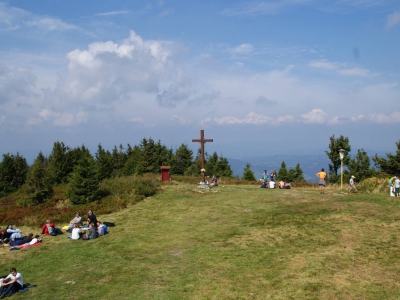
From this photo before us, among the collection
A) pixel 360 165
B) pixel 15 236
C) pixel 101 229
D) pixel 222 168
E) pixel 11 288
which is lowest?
pixel 11 288

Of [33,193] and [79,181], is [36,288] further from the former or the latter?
[33,193]

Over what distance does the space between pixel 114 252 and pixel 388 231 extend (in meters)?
11.7

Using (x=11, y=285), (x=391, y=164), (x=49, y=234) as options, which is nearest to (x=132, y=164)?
(x=391, y=164)

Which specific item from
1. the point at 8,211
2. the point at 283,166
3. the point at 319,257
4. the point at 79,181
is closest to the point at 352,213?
the point at 319,257

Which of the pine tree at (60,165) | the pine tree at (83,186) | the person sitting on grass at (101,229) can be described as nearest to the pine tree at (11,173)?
the pine tree at (60,165)

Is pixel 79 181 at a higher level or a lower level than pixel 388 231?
higher

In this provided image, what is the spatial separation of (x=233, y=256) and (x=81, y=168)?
654 inches

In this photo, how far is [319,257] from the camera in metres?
12.2

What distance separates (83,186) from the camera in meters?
25.5

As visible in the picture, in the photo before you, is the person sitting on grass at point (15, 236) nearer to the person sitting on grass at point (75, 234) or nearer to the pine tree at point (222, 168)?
the person sitting on grass at point (75, 234)

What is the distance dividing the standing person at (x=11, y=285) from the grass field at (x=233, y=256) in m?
0.53

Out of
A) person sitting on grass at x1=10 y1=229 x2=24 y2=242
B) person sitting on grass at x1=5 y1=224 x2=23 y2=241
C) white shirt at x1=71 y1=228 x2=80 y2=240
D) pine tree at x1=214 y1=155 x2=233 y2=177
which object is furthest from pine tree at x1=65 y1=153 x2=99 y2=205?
pine tree at x1=214 y1=155 x2=233 y2=177

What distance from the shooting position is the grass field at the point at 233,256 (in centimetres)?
1021

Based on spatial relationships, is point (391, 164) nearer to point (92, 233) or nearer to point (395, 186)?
point (395, 186)
